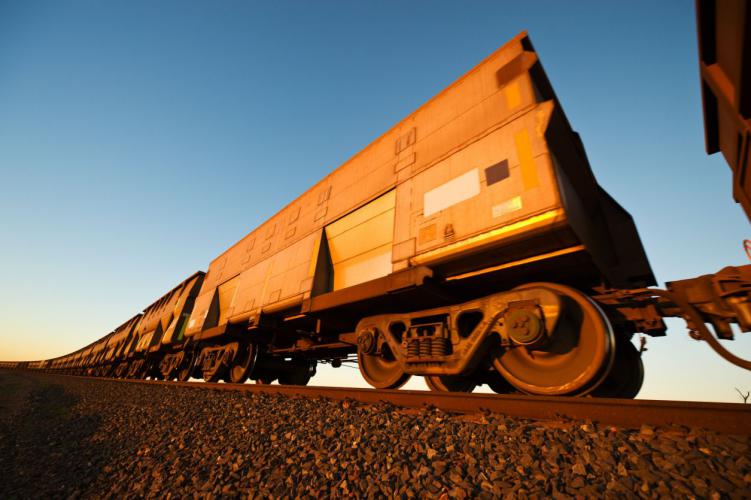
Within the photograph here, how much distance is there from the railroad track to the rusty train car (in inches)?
17.6

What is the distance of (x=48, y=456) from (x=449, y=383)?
4725 mm

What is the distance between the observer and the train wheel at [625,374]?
12.0 ft

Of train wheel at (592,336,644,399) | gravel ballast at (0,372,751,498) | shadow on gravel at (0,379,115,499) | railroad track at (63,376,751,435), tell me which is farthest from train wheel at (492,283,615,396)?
shadow on gravel at (0,379,115,499)

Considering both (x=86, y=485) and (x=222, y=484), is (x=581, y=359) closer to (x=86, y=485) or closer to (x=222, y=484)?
(x=222, y=484)

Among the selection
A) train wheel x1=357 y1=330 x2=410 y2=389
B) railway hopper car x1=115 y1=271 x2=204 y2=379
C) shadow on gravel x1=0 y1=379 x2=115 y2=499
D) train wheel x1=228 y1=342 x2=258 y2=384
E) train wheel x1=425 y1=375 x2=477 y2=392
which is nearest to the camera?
shadow on gravel x1=0 y1=379 x2=115 y2=499

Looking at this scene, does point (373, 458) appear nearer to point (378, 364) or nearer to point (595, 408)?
point (595, 408)

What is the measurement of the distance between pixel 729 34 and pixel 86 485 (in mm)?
6442

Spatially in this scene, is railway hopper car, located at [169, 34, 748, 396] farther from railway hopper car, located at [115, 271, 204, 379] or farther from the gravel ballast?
railway hopper car, located at [115, 271, 204, 379]

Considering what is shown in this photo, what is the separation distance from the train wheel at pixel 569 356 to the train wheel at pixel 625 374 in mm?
1037

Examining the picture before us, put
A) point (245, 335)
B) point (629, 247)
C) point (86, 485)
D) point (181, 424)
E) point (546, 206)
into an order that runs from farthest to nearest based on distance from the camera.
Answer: point (245, 335) → point (629, 247) → point (181, 424) → point (546, 206) → point (86, 485)

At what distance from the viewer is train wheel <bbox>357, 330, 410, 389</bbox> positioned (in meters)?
4.19

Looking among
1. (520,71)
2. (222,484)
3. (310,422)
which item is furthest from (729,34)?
(222,484)

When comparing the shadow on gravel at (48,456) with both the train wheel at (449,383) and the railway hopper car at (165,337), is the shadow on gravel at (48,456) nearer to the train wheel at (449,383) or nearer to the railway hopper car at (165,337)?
the train wheel at (449,383)

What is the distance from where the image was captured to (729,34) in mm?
2504
